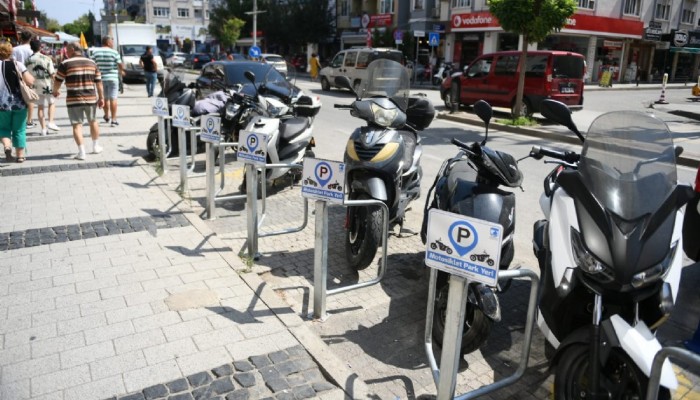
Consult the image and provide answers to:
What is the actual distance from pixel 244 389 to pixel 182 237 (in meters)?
2.76

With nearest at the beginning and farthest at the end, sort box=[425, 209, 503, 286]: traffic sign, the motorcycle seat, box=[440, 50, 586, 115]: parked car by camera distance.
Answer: box=[425, 209, 503, 286]: traffic sign < the motorcycle seat < box=[440, 50, 586, 115]: parked car

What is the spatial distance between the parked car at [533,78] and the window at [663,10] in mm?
31469

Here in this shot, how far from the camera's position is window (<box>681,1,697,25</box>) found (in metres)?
43.9

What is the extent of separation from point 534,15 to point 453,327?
42.1 feet

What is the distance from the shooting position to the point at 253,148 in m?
4.91

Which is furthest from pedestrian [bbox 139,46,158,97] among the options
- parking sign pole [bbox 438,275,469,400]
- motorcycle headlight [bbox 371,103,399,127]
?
parking sign pole [bbox 438,275,469,400]

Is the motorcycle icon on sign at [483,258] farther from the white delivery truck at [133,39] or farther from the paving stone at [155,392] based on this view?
the white delivery truck at [133,39]

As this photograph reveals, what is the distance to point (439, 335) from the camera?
3543 millimetres

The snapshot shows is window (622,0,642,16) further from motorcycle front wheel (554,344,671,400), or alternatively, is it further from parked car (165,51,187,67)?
motorcycle front wheel (554,344,671,400)

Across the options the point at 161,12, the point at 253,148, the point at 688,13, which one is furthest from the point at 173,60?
the point at 161,12

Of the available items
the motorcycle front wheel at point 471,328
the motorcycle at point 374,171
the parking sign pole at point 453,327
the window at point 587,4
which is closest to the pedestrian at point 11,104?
the motorcycle at point 374,171

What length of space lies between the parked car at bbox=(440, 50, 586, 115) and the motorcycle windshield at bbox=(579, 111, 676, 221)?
40.7ft

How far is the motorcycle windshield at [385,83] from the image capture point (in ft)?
18.2

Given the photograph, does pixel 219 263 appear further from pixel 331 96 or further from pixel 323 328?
pixel 331 96
